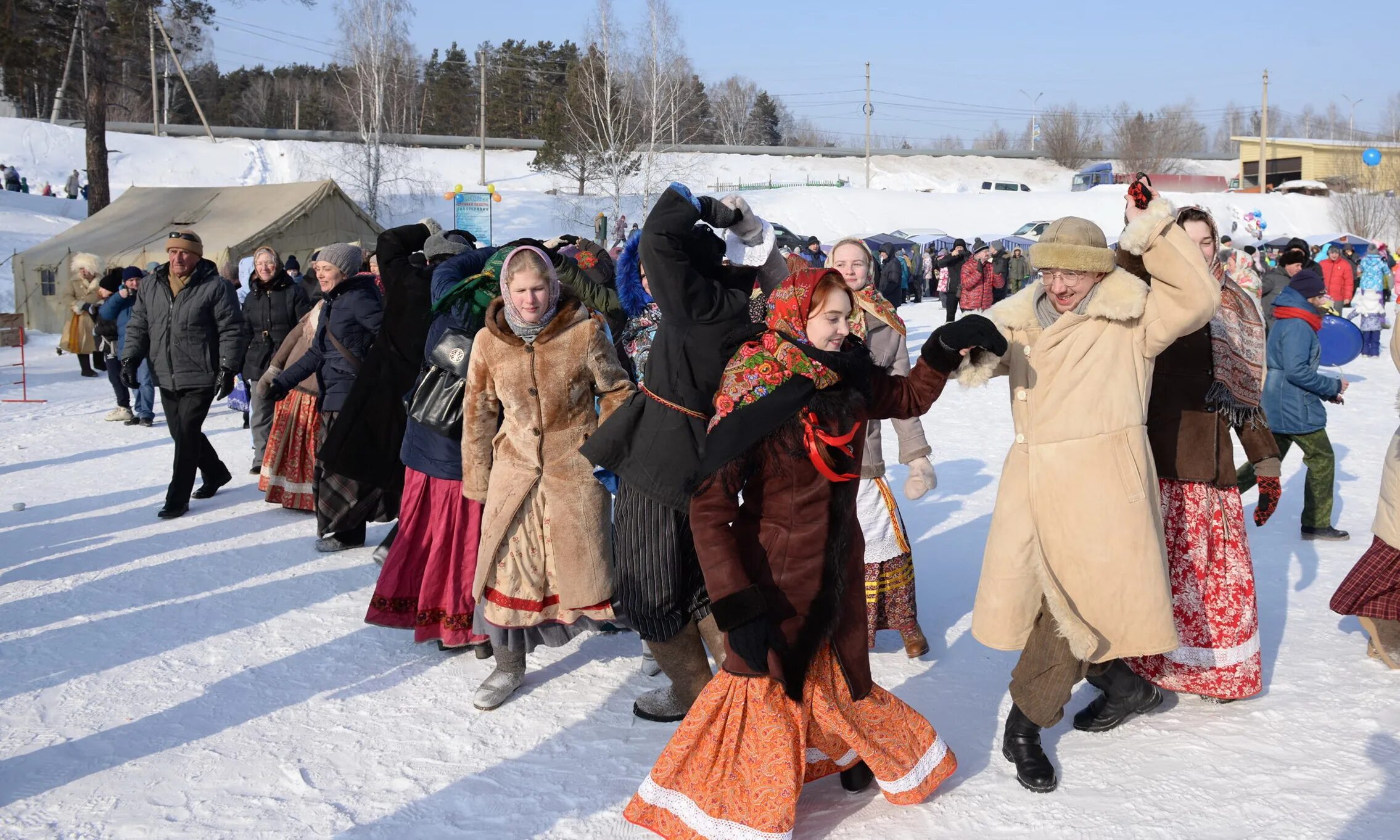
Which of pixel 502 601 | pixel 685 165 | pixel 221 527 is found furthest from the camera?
pixel 685 165

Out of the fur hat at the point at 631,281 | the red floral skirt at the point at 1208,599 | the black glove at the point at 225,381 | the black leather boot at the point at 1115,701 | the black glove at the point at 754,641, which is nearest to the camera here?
the black glove at the point at 754,641

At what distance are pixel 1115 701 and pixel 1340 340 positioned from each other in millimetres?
4446

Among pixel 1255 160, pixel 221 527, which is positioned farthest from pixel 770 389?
pixel 1255 160

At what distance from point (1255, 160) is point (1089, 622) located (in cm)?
6749

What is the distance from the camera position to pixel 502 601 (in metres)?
3.99

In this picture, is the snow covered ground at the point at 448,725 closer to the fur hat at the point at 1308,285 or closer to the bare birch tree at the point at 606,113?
the fur hat at the point at 1308,285

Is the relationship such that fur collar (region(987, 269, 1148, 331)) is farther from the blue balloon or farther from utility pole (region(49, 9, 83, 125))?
utility pole (region(49, 9, 83, 125))

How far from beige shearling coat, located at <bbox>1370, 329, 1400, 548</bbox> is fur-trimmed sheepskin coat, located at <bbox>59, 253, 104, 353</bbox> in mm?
12556

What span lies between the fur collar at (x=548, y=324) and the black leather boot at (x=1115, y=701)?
7.25ft

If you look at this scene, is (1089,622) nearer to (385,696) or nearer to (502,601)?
(502,601)

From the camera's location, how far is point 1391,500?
424 cm

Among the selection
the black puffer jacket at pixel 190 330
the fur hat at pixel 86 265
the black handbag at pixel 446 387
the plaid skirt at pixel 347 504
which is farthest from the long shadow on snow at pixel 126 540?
the fur hat at pixel 86 265

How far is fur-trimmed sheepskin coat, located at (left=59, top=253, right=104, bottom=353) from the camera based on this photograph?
13328 millimetres

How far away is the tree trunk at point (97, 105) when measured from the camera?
2066 centimetres
